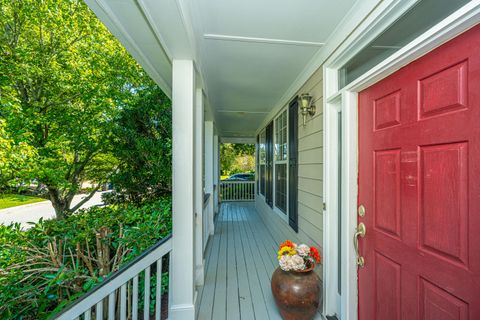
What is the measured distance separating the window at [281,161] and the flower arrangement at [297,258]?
5.33 ft

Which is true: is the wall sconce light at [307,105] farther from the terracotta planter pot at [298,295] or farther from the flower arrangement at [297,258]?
the terracotta planter pot at [298,295]

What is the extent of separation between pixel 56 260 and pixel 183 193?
5.20 ft

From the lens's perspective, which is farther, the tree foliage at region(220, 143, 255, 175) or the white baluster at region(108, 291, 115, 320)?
the tree foliage at region(220, 143, 255, 175)

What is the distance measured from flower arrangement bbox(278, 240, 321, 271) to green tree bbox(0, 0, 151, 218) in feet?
13.4

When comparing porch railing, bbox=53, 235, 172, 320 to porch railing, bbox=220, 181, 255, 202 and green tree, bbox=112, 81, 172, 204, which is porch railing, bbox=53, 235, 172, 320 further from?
porch railing, bbox=220, 181, 255, 202

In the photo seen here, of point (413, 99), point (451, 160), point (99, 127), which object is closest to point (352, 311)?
point (451, 160)

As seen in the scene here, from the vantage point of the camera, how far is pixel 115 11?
1283 mm

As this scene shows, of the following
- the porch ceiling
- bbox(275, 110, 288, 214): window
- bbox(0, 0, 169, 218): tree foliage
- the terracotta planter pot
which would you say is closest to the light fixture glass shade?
the porch ceiling

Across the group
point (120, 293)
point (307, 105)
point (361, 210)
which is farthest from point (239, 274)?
point (307, 105)

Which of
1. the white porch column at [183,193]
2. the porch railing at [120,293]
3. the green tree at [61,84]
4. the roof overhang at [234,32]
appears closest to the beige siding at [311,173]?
the roof overhang at [234,32]

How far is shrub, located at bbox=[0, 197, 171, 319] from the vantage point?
6.39 ft

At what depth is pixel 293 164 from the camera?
10.2 ft

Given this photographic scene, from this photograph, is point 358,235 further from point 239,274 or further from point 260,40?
point 260,40

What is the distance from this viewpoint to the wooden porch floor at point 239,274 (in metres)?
2.03
